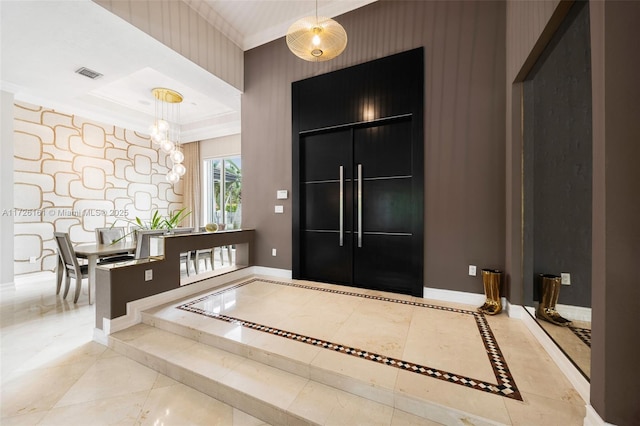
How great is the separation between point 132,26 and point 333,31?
7.40 feet

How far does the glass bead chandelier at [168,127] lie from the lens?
462 cm

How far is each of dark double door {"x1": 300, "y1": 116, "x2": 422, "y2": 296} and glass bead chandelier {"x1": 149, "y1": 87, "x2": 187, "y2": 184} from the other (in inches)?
106

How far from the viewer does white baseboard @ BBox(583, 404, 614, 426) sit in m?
1.17

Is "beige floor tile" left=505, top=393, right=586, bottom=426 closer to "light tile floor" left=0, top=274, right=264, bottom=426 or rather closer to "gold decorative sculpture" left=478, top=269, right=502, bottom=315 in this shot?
"gold decorative sculpture" left=478, top=269, right=502, bottom=315

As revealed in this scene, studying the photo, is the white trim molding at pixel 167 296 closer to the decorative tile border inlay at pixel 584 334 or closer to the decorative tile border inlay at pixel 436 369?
the decorative tile border inlay at pixel 436 369

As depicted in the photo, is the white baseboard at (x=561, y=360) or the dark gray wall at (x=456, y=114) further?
the dark gray wall at (x=456, y=114)

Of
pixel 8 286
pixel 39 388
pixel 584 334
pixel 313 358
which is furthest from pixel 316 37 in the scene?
pixel 8 286

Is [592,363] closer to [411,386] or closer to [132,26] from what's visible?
[411,386]

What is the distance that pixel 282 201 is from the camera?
4070 millimetres

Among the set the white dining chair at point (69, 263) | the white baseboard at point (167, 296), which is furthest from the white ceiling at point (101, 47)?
the white baseboard at point (167, 296)

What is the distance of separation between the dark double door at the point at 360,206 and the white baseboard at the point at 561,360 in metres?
1.11

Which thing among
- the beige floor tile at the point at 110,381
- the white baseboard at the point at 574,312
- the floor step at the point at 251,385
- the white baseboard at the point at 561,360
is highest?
the white baseboard at the point at 574,312

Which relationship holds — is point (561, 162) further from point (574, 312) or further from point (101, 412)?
point (101, 412)

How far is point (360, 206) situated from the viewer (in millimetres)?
3457
